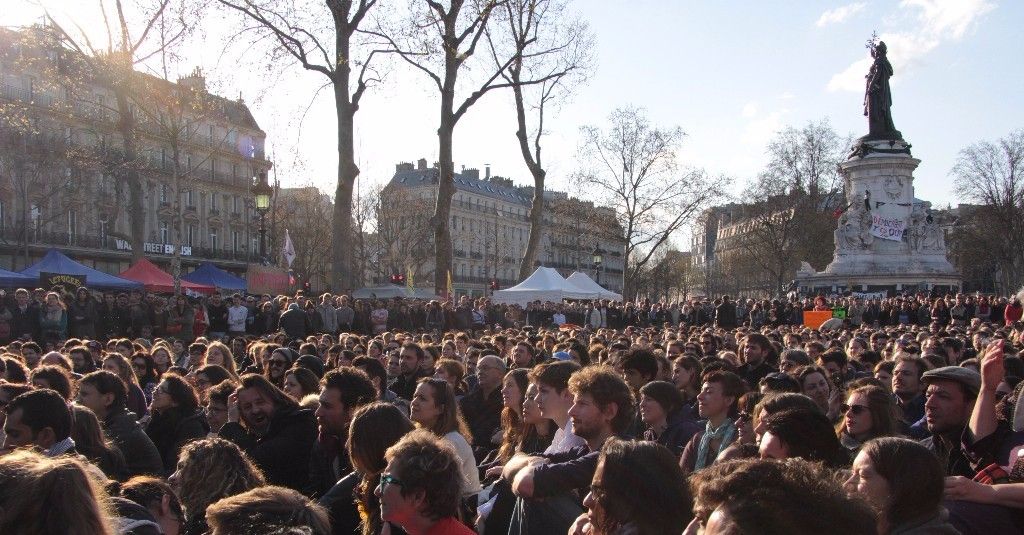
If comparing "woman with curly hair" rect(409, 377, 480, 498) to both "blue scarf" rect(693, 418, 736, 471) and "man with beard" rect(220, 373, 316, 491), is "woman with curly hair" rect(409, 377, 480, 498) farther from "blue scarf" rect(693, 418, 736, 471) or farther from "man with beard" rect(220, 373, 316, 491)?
"blue scarf" rect(693, 418, 736, 471)

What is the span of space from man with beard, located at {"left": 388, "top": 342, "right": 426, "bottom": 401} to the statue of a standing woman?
36.8m

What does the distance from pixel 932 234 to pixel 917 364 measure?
121 feet

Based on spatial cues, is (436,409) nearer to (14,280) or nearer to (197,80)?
(197,80)

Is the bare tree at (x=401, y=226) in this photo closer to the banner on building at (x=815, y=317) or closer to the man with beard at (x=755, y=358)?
the banner on building at (x=815, y=317)

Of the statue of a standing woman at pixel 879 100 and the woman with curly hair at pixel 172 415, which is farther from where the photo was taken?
the statue of a standing woman at pixel 879 100

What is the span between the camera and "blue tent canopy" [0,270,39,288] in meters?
24.7

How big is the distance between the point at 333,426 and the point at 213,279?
30.9m

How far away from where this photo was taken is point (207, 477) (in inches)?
173

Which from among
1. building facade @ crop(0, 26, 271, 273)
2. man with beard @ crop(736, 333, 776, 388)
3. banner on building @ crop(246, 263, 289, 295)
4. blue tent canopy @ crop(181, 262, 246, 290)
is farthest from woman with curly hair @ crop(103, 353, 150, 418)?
blue tent canopy @ crop(181, 262, 246, 290)

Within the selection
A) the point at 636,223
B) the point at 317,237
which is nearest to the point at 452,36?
the point at 636,223

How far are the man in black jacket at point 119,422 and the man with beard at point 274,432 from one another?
1.61ft

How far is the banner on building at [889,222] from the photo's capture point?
4109 cm

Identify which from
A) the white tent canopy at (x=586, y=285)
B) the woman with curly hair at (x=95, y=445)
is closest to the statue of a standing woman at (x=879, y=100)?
the white tent canopy at (x=586, y=285)

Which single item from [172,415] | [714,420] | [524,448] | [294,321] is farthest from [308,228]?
[714,420]
